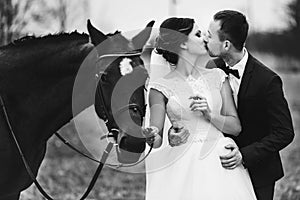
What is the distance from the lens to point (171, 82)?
5.17m

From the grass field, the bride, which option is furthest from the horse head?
the grass field

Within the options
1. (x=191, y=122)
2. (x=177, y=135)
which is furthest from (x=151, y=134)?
(x=191, y=122)

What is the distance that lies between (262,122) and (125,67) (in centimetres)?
111

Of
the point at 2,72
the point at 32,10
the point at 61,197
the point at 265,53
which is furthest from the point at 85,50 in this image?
the point at 265,53

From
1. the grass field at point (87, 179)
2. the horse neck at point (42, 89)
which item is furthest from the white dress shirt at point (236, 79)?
the grass field at point (87, 179)

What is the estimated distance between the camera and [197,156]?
5.18m

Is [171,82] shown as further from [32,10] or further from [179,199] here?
[32,10]

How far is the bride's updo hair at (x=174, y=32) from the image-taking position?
16.6ft

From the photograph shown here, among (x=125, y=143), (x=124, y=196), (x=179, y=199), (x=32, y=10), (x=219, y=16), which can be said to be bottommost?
(x=124, y=196)

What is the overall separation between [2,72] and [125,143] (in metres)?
1.23

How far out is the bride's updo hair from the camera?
5.05m

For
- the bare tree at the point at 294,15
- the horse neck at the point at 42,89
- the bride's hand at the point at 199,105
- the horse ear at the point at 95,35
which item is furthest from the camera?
the bare tree at the point at 294,15

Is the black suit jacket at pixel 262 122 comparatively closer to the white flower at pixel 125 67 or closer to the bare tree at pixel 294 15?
the white flower at pixel 125 67

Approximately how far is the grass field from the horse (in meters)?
3.67
